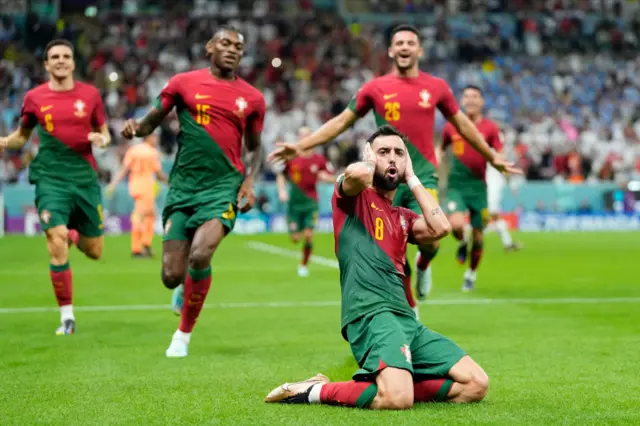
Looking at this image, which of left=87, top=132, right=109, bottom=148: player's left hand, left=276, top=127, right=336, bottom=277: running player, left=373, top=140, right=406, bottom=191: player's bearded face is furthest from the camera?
left=276, top=127, right=336, bottom=277: running player

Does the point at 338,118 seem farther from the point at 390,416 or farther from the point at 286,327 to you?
the point at 390,416

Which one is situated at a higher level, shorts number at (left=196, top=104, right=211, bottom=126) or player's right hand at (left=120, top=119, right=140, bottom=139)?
shorts number at (left=196, top=104, right=211, bottom=126)

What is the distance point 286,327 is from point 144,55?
2769cm

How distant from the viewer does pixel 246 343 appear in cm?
958

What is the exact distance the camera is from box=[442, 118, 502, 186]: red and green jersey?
1479cm

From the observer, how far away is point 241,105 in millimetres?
9188

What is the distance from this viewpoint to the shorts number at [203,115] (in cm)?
906

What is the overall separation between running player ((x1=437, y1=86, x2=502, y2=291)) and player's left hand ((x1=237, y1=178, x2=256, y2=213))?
18.4 feet

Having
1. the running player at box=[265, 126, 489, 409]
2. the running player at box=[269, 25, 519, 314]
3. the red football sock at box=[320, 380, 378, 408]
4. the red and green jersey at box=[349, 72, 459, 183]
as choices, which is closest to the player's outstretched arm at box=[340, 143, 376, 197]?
the running player at box=[265, 126, 489, 409]

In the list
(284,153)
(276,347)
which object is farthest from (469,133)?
(276,347)

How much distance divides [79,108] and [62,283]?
171 centimetres

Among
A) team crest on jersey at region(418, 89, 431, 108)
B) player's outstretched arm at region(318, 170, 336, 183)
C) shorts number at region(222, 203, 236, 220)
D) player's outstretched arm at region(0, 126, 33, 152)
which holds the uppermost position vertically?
team crest on jersey at region(418, 89, 431, 108)

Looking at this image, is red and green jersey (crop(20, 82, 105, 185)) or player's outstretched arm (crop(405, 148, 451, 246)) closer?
player's outstretched arm (crop(405, 148, 451, 246))

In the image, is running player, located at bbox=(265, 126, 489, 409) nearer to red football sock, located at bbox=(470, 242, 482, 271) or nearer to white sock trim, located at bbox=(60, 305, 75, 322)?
white sock trim, located at bbox=(60, 305, 75, 322)
